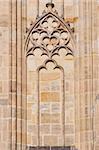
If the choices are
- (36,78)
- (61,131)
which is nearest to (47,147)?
(61,131)

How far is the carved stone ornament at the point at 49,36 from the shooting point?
41.7ft

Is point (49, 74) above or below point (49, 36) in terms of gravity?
below

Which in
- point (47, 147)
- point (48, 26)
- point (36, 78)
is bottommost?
point (47, 147)

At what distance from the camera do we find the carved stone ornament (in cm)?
1272

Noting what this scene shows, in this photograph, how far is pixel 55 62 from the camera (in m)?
12.7

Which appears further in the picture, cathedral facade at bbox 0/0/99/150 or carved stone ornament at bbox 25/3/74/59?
carved stone ornament at bbox 25/3/74/59

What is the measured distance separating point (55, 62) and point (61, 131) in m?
1.19

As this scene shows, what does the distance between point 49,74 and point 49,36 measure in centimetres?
66

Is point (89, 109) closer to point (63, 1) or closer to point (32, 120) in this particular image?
point (32, 120)

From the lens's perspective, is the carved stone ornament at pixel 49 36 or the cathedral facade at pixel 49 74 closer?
the cathedral facade at pixel 49 74

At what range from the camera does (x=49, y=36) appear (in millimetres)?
12742

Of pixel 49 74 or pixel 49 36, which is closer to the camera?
pixel 49 74

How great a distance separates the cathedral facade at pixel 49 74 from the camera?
1230cm

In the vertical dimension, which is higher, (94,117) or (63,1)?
(63,1)
